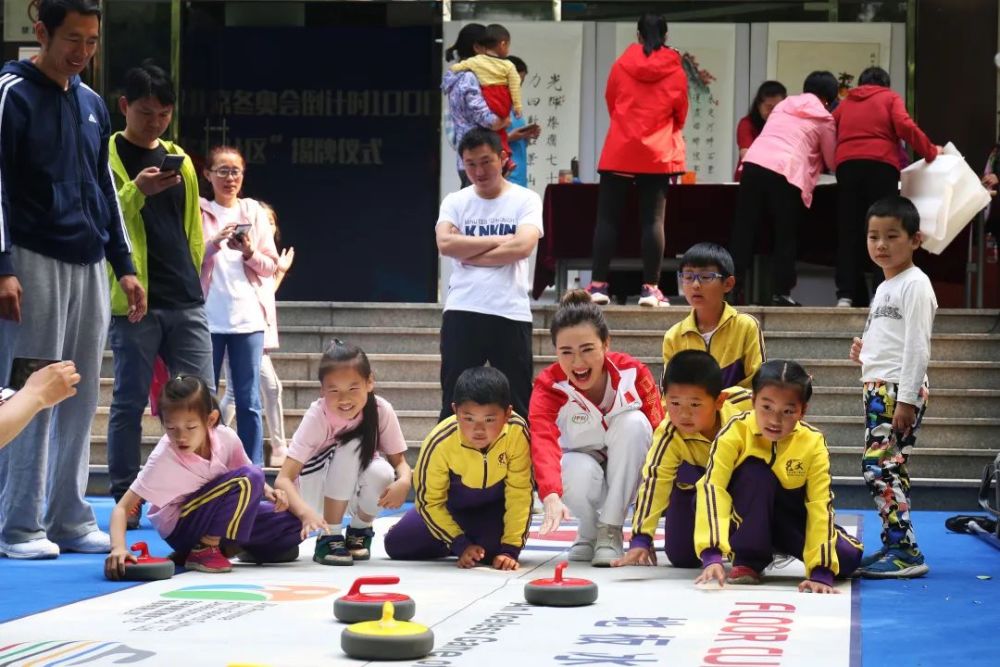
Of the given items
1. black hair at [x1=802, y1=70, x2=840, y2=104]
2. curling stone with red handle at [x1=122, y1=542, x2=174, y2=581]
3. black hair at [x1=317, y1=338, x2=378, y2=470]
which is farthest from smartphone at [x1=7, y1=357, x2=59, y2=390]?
black hair at [x1=802, y1=70, x2=840, y2=104]

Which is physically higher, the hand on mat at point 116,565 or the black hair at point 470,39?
the black hair at point 470,39

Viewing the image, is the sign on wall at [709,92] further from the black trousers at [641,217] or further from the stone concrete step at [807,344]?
the stone concrete step at [807,344]

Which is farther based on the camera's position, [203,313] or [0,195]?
[203,313]

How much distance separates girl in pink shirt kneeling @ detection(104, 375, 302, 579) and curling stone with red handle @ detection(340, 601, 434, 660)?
168cm

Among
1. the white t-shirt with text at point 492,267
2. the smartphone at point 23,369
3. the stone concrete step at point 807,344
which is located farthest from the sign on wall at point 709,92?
the smartphone at point 23,369

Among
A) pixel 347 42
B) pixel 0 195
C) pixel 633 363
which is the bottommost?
pixel 633 363

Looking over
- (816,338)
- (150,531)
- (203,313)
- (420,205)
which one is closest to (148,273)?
(203,313)

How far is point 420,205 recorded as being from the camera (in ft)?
42.7

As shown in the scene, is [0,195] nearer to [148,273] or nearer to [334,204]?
[148,273]

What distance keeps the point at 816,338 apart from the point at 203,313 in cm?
390

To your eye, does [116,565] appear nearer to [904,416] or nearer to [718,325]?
[718,325]

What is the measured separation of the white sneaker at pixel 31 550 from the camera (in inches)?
207

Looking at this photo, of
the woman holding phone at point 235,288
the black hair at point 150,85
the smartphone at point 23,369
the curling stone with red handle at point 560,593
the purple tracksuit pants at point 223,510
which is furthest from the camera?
the woman holding phone at point 235,288

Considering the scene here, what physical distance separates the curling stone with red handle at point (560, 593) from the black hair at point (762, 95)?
623 centimetres
